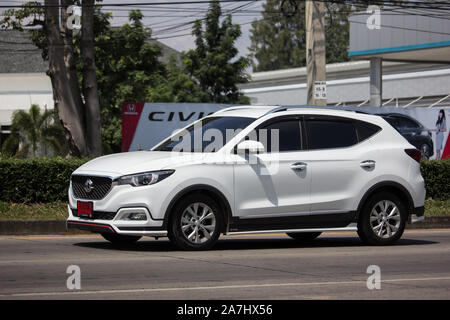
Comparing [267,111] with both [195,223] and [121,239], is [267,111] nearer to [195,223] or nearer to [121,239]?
[195,223]

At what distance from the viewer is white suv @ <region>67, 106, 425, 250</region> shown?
1067cm

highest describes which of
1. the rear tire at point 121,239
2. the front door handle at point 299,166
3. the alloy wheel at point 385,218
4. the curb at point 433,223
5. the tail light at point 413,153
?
the tail light at point 413,153

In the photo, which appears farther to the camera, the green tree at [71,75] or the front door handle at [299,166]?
the green tree at [71,75]

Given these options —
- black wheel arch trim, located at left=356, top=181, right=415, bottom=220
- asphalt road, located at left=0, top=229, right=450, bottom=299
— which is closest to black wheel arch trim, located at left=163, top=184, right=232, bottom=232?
asphalt road, located at left=0, top=229, right=450, bottom=299

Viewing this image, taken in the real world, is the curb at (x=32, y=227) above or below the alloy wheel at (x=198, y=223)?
below

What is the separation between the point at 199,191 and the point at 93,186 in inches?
53.9

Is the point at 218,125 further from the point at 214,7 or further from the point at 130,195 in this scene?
the point at 214,7

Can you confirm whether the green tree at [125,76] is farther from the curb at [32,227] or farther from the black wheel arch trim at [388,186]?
the black wheel arch trim at [388,186]

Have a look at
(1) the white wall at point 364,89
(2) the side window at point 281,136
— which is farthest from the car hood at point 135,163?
(1) the white wall at point 364,89

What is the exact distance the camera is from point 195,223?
35.8 feet

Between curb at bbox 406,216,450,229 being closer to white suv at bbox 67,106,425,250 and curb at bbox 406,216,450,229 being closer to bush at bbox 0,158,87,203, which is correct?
white suv at bbox 67,106,425,250

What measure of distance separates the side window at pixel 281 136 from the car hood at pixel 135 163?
1.02 meters

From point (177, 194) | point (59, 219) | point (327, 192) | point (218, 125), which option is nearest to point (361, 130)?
point (327, 192)

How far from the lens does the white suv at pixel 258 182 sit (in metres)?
10.7
